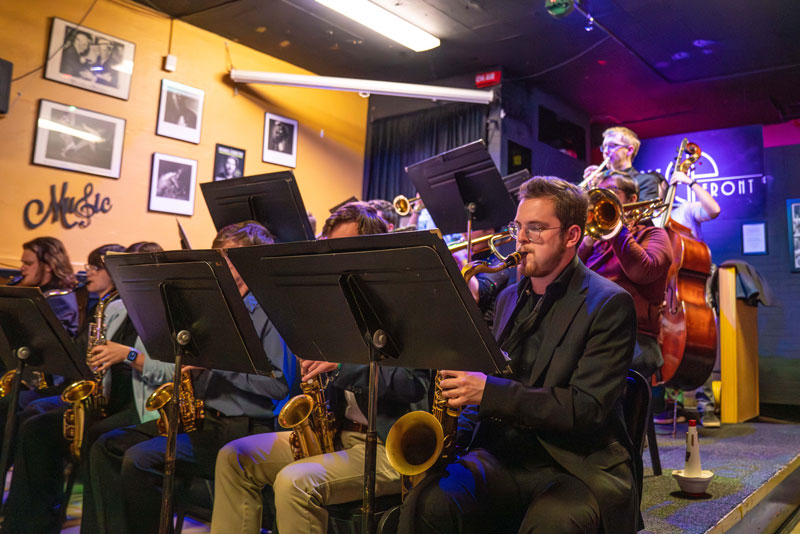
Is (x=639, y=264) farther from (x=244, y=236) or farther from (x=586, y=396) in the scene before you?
(x=244, y=236)

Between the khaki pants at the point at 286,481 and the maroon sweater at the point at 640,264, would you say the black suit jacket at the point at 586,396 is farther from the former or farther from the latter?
the maroon sweater at the point at 640,264

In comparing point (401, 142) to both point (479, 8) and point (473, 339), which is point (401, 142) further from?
point (473, 339)

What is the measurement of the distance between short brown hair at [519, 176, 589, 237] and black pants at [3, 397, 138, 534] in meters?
2.45

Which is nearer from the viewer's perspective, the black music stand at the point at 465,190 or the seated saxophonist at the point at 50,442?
the seated saxophonist at the point at 50,442

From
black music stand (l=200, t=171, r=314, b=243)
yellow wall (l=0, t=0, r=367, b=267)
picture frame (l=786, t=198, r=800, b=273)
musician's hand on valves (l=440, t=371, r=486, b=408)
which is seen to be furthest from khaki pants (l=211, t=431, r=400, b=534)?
picture frame (l=786, t=198, r=800, b=273)

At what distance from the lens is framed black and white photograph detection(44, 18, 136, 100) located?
5379 mm

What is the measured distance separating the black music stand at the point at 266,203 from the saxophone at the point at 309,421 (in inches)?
38.4

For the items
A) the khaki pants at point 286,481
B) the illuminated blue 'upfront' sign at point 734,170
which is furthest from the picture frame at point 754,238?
the khaki pants at point 286,481

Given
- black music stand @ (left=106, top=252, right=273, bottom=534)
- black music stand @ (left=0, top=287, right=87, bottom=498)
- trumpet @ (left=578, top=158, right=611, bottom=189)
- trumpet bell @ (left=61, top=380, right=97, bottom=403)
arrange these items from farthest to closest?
trumpet @ (left=578, top=158, right=611, bottom=189) → trumpet bell @ (left=61, top=380, right=97, bottom=403) → black music stand @ (left=0, top=287, right=87, bottom=498) → black music stand @ (left=106, top=252, right=273, bottom=534)

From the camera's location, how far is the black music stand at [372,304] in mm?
1703

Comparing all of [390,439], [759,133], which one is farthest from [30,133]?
[759,133]

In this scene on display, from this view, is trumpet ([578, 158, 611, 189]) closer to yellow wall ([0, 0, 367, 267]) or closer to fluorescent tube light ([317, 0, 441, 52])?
fluorescent tube light ([317, 0, 441, 52])

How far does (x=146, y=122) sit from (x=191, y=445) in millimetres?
4154

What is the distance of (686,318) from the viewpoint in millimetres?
4375
